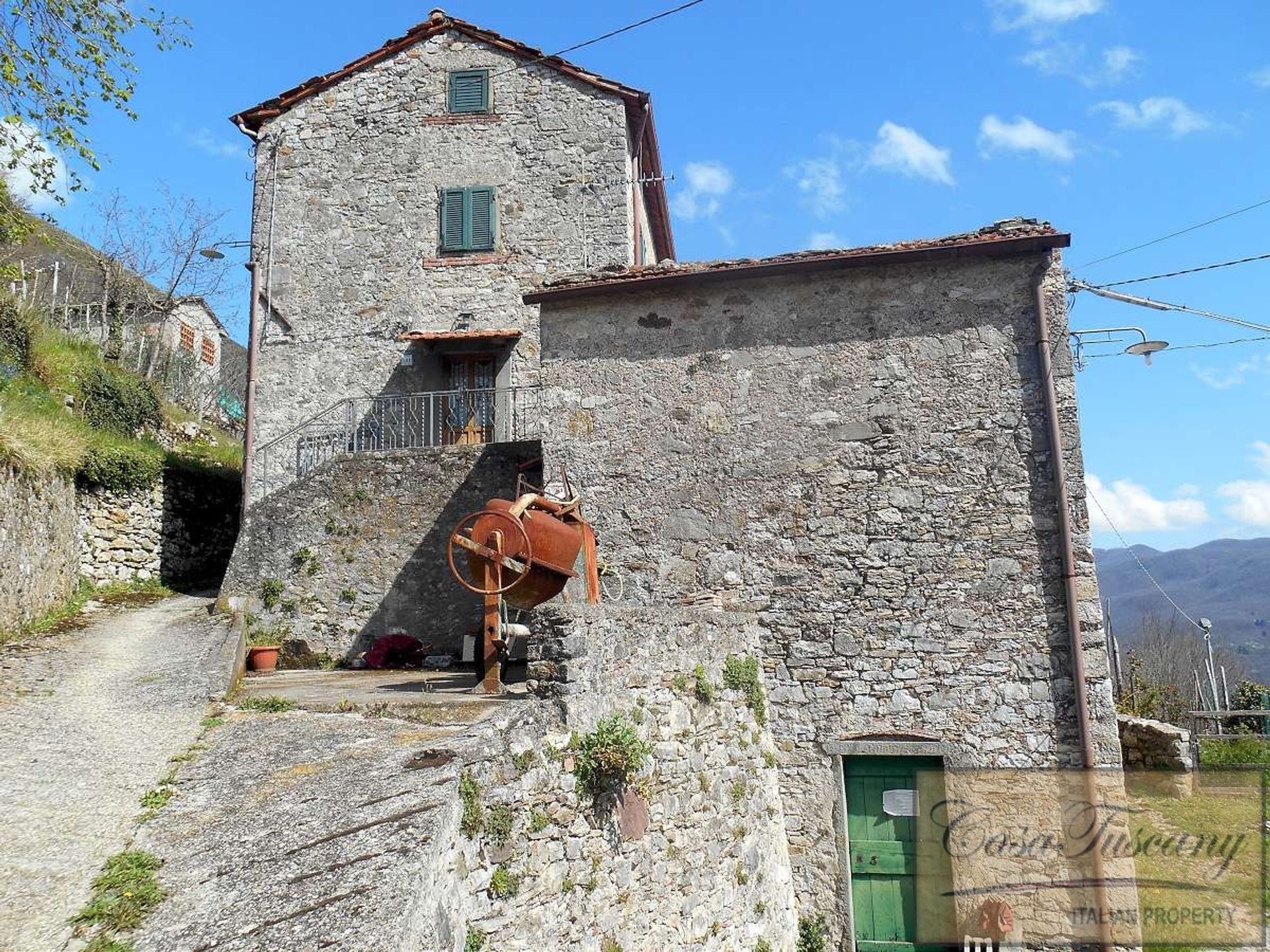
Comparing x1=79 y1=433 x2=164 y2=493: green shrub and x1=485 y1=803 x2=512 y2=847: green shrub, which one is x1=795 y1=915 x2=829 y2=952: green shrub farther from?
x1=79 y1=433 x2=164 y2=493: green shrub

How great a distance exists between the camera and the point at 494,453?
12.4m

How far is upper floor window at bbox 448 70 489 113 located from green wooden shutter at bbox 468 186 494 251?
5.27ft

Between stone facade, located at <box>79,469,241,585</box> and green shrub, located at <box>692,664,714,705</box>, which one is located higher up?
stone facade, located at <box>79,469,241,585</box>

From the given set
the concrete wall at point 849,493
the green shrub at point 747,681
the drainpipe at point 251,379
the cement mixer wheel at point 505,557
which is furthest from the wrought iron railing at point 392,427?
the green shrub at point 747,681

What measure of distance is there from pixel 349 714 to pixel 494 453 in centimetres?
581

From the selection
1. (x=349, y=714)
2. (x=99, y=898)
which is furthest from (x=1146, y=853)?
(x=99, y=898)

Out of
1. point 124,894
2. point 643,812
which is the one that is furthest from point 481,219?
point 124,894

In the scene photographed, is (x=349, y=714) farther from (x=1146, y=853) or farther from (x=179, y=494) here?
(x=179, y=494)

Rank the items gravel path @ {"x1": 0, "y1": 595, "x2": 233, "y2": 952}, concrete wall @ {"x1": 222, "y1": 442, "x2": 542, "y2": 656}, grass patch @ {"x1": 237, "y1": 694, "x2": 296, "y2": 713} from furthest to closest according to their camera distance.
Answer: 1. concrete wall @ {"x1": 222, "y1": 442, "x2": 542, "y2": 656}
2. grass patch @ {"x1": 237, "y1": 694, "x2": 296, "y2": 713}
3. gravel path @ {"x1": 0, "y1": 595, "x2": 233, "y2": 952}

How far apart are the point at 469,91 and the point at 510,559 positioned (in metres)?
11.0

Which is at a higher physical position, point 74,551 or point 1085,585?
point 74,551

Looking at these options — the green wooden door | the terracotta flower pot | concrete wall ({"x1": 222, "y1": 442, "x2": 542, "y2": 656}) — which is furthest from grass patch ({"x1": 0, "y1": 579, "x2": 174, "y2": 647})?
the green wooden door

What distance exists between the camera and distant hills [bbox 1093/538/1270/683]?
102 meters

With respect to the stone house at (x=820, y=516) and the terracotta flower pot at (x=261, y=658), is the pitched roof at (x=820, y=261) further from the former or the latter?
the terracotta flower pot at (x=261, y=658)
